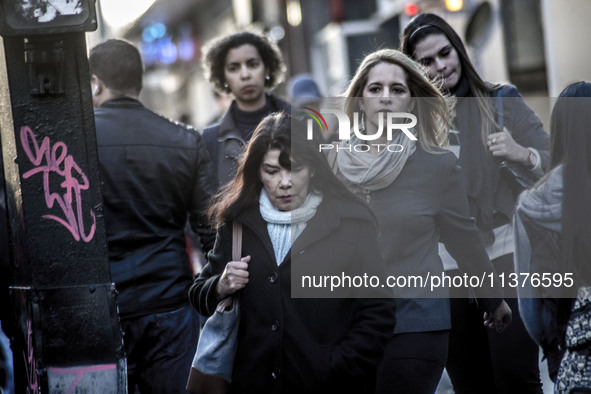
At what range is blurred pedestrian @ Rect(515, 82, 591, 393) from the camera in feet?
12.6

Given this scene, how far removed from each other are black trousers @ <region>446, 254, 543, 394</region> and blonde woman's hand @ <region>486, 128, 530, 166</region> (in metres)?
0.65

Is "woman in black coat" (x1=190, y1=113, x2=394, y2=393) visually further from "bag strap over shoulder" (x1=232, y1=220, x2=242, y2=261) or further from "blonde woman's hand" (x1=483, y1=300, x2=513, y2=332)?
"blonde woman's hand" (x1=483, y1=300, x2=513, y2=332)

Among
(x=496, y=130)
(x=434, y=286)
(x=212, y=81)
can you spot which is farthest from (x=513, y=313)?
(x=212, y=81)

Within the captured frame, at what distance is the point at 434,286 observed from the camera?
4.39 m

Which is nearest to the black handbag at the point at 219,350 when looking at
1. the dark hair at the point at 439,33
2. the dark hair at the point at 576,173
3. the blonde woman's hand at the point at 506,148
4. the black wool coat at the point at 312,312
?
the black wool coat at the point at 312,312

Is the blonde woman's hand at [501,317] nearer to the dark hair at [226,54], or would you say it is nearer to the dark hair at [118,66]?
the dark hair at [118,66]

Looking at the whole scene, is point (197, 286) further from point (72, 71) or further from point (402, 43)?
point (402, 43)

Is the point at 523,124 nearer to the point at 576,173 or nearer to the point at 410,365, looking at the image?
the point at 576,173

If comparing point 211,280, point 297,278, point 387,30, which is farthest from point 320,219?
point 387,30

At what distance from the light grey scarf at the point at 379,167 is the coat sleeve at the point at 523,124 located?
57cm

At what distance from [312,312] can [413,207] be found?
71cm

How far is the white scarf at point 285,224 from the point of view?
3992 millimetres

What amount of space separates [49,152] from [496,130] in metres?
1.94

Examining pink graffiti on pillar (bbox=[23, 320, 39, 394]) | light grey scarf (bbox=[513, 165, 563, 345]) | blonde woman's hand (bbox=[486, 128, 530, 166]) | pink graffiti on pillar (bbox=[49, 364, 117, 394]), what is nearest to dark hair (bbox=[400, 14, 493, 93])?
blonde woman's hand (bbox=[486, 128, 530, 166])
